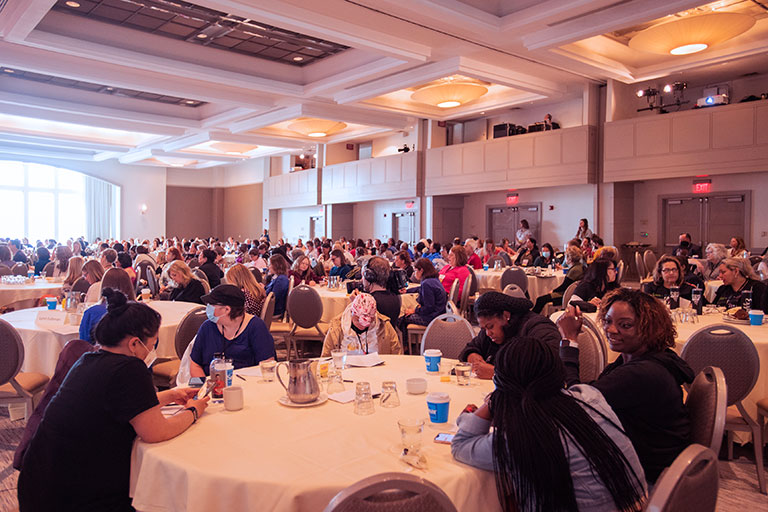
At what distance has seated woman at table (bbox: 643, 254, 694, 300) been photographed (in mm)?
5383

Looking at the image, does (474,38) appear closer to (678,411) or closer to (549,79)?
(549,79)

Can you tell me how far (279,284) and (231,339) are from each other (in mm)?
3472

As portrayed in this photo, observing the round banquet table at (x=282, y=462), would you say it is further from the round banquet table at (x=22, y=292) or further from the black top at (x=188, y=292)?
the round banquet table at (x=22, y=292)

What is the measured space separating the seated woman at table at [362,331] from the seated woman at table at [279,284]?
297 centimetres

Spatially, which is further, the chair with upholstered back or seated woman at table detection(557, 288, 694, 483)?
the chair with upholstered back

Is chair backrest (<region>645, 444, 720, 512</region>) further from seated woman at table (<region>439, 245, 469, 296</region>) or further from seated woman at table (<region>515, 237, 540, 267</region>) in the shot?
seated woman at table (<region>515, 237, 540, 267</region>)

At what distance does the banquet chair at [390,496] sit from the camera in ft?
4.61

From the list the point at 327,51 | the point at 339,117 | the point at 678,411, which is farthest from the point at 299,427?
the point at 339,117

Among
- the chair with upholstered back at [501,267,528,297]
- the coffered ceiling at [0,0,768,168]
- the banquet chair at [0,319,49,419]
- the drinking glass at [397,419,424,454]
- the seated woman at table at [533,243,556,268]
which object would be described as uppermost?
the coffered ceiling at [0,0,768,168]

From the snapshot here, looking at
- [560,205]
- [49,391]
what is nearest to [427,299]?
[49,391]

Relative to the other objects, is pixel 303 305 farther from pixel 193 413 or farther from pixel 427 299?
pixel 193 413

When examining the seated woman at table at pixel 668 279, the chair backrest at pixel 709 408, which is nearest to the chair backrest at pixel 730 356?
the chair backrest at pixel 709 408

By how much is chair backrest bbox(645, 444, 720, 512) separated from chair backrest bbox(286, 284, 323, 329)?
502 cm

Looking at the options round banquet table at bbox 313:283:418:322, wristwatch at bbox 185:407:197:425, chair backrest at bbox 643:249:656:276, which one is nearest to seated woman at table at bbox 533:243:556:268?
chair backrest at bbox 643:249:656:276
